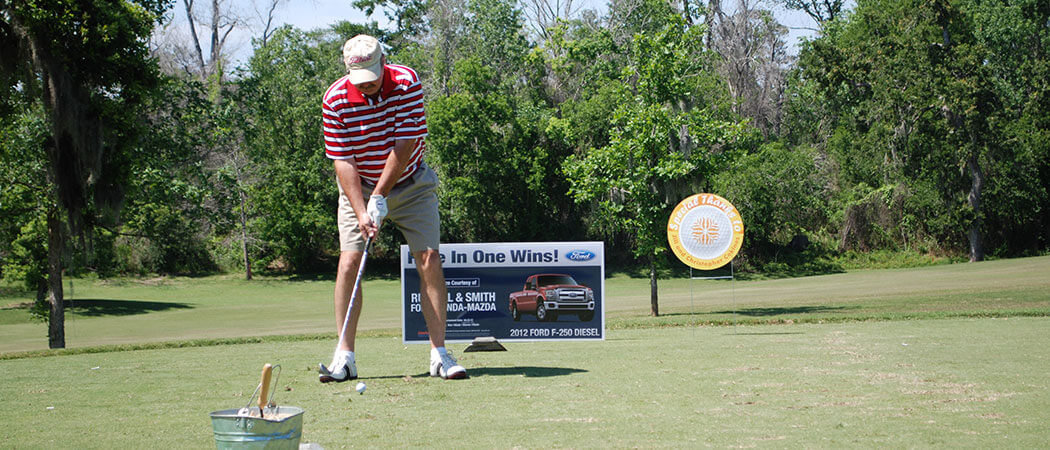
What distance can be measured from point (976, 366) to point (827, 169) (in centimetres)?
4911

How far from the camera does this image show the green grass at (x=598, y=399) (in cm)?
408

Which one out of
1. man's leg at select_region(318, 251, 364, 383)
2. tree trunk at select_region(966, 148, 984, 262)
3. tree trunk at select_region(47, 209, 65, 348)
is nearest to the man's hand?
man's leg at select_region(318, 251, 364, 383)

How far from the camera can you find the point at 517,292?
10125mm

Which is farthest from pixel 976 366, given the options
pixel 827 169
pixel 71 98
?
pixel 827 169

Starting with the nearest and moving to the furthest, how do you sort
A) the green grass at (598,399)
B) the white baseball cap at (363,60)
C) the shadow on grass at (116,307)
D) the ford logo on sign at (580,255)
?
the green grass at (598,399), the white baseball cap at (363,60), the ford logo on sign at (580,255), the shadow on grass at (116,307)

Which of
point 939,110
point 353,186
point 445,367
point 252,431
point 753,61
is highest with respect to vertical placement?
point 753,61

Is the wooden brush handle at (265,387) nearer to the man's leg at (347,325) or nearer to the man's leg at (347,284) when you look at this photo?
the man's leg at (347,325)

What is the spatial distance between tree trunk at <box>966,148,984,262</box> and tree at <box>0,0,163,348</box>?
4086 cm

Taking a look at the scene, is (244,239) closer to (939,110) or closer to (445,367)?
(939,110)

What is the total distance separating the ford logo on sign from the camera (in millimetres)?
10227

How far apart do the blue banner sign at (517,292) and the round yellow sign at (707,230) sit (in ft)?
9.10

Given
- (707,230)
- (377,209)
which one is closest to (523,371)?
(377,209)

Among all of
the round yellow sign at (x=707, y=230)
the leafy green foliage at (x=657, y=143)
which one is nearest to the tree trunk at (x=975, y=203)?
the leafy green foliage at (x=657, y=143)

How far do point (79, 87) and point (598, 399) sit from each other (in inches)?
546
